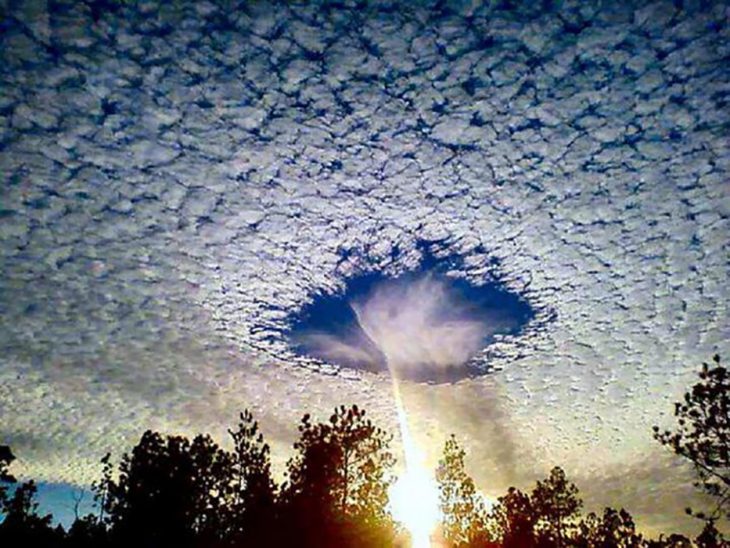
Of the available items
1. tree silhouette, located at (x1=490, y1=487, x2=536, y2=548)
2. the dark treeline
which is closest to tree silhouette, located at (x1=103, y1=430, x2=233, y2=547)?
the dark treeline

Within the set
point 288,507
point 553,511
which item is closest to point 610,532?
point 553,511

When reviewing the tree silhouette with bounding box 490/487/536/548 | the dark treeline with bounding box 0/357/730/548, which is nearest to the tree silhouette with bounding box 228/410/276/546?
the dark treeline with bounding box 0/357/730/548

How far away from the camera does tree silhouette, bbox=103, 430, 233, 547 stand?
130 feet

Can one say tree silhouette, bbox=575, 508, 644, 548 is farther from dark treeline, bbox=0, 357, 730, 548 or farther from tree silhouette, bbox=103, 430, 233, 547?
tree silhouette, bbox=103, 430, 233, 547

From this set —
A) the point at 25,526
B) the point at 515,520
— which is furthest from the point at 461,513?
the point at 25,526

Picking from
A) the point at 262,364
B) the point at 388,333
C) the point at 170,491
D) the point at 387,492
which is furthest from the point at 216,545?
the point at 388,333

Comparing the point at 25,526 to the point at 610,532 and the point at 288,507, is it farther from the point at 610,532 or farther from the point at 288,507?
the point at 610,532

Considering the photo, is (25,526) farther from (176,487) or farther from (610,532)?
(610,532)

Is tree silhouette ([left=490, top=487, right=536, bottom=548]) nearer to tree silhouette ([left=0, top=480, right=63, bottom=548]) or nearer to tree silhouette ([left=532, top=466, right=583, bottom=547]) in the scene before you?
tree silhouette ([left=532, top=466, right=583, bottom=547])

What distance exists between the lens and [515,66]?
9.56m

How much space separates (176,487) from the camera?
40.1 metres

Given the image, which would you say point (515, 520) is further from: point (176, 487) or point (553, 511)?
point (176, 487)

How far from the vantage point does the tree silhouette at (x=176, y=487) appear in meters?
39.6

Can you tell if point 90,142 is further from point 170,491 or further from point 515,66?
point 170,491
